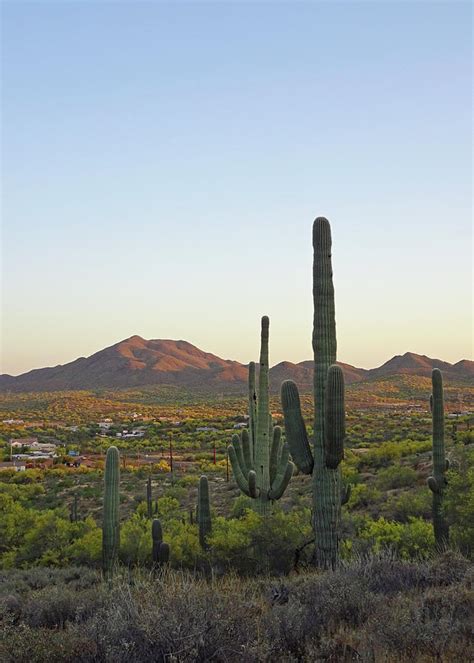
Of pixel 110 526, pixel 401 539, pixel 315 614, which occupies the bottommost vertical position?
pixel 401 539

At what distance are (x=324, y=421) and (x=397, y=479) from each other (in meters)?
16.6

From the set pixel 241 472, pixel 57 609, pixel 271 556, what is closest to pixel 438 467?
pixel 271 556

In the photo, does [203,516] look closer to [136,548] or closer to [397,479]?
[136,548]

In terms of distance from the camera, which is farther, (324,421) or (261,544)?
(261,544)

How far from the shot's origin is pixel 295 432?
426 inches

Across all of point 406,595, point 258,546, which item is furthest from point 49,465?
point 406,595

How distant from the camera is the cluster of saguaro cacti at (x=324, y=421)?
994 centimetres

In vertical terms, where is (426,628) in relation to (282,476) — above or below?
above

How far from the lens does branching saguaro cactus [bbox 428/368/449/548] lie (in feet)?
A: 43.2

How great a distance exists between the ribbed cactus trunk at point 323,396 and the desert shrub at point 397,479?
1540 centimetres

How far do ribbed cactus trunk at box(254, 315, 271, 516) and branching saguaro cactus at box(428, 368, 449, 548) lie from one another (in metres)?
4.41

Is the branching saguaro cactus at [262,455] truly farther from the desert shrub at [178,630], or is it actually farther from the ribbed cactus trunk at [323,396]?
the desert shrub at [178,630]

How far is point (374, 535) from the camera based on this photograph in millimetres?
14375

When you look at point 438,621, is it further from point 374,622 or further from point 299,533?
point 299,533
